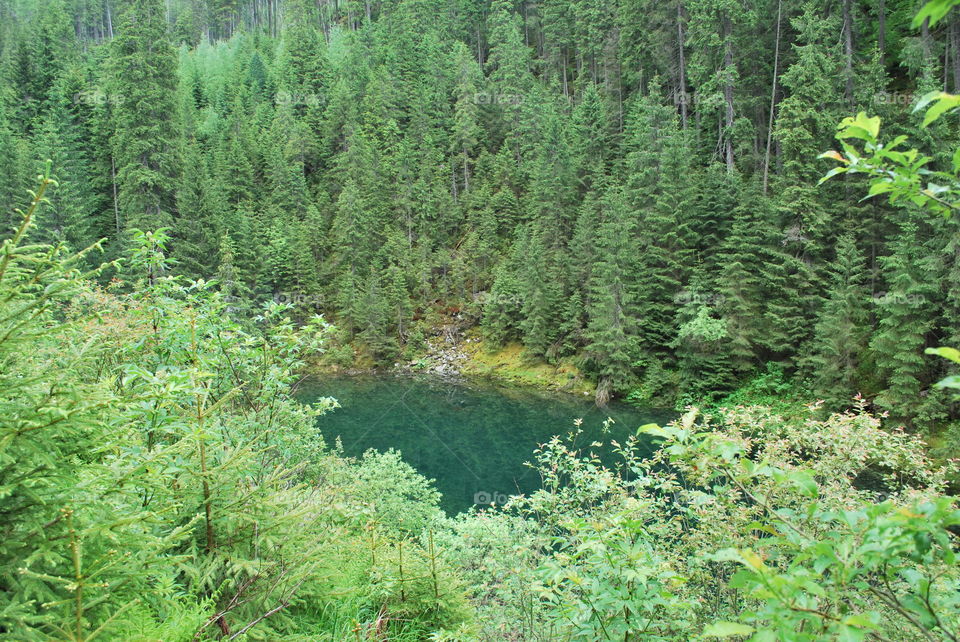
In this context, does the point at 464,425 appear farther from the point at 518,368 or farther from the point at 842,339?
the point at 842,339

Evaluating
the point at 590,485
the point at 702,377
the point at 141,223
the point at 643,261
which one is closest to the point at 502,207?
the point at 643,261

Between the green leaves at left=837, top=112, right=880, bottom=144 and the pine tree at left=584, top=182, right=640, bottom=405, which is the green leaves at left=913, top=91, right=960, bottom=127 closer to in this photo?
the green leaves at left=837, top=112, right=880, bottom=144

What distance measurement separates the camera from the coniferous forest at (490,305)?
181cm

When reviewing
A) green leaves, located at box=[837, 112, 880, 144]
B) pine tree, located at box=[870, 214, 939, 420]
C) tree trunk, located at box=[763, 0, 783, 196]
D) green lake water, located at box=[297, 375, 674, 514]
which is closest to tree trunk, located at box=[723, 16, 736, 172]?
tree trunk, located at box=[763, 0, 783, 196]

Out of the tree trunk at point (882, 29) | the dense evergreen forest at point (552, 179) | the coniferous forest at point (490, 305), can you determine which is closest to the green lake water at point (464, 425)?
the coniferous forest at point (490, 305)

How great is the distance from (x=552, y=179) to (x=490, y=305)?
782 cm

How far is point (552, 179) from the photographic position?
2819cm

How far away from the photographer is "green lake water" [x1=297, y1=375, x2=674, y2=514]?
14.6m

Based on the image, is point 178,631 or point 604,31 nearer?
point 178,631

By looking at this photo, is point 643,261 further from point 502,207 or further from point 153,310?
point 153,310

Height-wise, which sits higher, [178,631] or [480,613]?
[178,631]

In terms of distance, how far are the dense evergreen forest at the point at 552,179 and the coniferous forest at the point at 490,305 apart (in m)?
0.20

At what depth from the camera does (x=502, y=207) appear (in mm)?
32531

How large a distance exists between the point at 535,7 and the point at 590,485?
5191cm
